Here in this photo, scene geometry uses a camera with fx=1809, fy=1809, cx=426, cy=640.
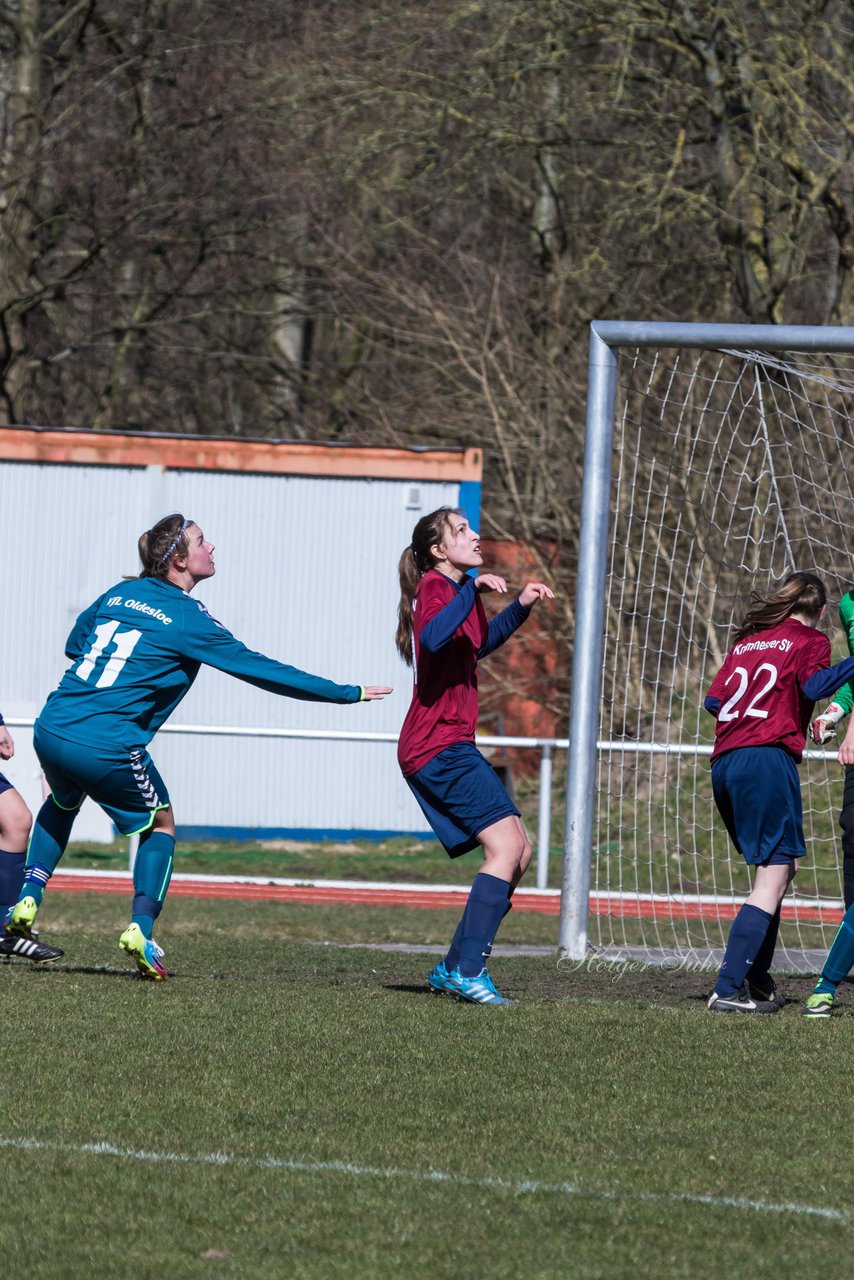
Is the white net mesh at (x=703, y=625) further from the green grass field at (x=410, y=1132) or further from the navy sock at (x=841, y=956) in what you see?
the green grass field at (x=410, y=1132)

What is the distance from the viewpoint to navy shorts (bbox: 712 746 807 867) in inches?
279

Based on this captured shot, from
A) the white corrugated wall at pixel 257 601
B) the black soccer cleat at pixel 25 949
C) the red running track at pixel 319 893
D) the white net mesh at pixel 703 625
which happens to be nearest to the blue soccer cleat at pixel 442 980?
the black soccer cleat at pixel 25 949

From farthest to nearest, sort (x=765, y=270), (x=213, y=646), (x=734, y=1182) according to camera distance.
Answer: (x=765, y=270)
(x=213, y=646)
(x=734, y=1182)

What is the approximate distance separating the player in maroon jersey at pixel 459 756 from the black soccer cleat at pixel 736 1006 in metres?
0.81

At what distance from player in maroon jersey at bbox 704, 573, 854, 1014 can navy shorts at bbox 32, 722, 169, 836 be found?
2278mm

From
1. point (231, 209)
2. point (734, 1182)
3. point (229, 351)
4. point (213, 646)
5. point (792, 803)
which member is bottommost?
point (734, 1182)

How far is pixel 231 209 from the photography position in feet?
74.5

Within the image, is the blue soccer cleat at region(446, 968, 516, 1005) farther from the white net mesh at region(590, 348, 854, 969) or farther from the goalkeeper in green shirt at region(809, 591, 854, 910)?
the white net mesh at region(590, 348, 854, 969)

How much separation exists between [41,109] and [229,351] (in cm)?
498

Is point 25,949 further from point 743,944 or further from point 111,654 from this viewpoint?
point 743,944

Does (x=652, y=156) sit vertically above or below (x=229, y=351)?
above

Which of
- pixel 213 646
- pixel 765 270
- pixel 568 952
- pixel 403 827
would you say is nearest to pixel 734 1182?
pixel 213 646

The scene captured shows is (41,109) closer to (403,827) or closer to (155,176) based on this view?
(155,176)

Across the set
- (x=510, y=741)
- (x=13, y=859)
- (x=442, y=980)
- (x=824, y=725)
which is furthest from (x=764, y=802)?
(x=510, y=741)
